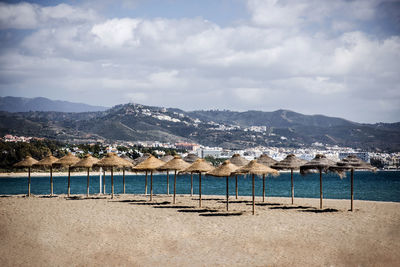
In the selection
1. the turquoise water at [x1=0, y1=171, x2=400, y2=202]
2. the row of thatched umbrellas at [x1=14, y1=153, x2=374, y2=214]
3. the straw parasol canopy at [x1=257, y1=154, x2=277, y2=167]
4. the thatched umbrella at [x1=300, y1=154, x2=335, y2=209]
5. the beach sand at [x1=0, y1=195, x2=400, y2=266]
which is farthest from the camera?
the turquoise water at [x1=0, y1=171, x2=400, y2=202]

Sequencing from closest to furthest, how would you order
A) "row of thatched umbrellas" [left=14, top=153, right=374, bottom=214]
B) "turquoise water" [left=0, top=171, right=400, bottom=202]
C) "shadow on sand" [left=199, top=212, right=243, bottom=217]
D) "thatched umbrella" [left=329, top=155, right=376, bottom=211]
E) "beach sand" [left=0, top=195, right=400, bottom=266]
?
"beach sand" [left=0, top=195, right=400, bottom=266] < "shadow on sand" [left=199, top=212, right=243, bottom=217] < "row of thatched umbrellas" [left=14, top=153, right=374, bottom=214] < "thatched umbrella" [left=329, top=155, right=376, bottom=211] < "turquoise water" [left=0, top=171, right=400, bottom=202]

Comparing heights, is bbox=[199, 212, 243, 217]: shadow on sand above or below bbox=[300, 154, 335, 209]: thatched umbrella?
below

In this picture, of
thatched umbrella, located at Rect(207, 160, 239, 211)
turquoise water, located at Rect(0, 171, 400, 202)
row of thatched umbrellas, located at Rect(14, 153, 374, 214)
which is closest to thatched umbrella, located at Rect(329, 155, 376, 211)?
row of thatched umbrellas, located at Rect(14, 153, 374, 214)

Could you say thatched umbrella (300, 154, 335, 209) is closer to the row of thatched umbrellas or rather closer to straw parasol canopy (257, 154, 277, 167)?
the row of thatched umbrellas

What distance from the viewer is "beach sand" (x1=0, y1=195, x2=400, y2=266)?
32.1 feet

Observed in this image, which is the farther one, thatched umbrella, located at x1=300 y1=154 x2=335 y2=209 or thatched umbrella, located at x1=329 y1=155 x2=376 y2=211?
thatched umbrella, located at x1=300 y1=154 x2=335 y2=209

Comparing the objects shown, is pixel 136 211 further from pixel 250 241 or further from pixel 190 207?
pixel 250 241

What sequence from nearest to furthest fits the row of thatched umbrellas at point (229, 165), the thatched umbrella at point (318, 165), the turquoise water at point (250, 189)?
the row of thatched umbrellas at point (229, 165)
the thatched umbrella at point (318, 165)
the turquoise water at point (250, 189)

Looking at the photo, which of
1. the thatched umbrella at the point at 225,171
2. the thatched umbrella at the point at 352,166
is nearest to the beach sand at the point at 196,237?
the thatched umbrella at the point at 225,171

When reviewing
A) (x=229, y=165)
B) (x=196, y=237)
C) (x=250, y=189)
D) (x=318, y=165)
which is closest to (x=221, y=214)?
(x=229, y=165)

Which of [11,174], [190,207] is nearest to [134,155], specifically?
[11,174]

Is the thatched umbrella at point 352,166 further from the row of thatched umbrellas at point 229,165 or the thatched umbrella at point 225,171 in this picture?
the thatched umbrella at point 225,171

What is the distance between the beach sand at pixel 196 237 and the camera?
32.1 feet

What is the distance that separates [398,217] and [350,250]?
583cm
